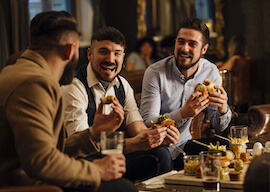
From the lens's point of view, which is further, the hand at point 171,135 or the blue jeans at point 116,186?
the hand at point 171,135

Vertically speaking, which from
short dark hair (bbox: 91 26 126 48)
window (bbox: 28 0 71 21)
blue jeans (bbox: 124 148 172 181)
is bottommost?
blue jeans (bbox: 124 148 172 181)

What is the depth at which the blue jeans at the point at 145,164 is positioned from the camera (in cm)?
287

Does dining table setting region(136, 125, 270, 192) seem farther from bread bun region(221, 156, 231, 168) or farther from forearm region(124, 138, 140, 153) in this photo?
forearm region(124, 138, 140, 153)

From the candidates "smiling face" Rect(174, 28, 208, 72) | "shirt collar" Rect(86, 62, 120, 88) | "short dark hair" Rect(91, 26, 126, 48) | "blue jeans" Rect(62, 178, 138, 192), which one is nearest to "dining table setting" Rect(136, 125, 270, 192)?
"blue jeans" Rect(62, 178, 138, 192)

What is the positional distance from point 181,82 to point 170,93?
12cm

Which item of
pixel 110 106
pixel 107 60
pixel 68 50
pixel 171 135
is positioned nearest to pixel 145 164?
pixel 171 135

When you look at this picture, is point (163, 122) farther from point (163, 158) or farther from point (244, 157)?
point (244, 157)

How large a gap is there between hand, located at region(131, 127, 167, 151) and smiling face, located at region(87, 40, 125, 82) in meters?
0.49

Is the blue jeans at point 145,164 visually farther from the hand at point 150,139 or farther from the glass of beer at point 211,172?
the glass of beer at point 211,172

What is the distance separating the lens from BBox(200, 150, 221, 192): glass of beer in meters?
2.14

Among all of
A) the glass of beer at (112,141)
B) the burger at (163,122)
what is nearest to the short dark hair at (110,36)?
the burger at (163,122)

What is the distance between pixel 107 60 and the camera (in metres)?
3.06

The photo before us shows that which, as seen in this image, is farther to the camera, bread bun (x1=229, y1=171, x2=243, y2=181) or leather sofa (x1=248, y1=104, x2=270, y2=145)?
leather sofa (x1=248, y1=104, x2=270, y2=145)

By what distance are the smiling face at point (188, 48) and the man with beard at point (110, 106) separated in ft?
1.91
